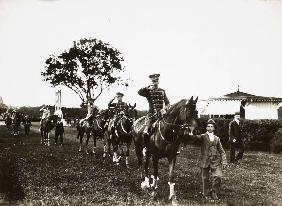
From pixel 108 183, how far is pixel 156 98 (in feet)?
9.61

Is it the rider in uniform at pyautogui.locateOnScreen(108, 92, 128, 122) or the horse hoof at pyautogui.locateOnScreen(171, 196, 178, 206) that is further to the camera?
the rider in uniform at pyautogui.locateOnScreen(108, 92, 128, 122)

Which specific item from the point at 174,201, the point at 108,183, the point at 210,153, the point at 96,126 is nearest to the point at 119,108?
the point at 96,126

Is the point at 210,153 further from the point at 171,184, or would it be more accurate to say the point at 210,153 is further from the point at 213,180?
the point at 171,184

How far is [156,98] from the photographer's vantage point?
1184 cm

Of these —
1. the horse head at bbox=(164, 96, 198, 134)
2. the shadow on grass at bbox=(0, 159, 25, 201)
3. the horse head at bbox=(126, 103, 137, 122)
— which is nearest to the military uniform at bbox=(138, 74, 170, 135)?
the horse head at bbox=(164, 96, 198, 134)

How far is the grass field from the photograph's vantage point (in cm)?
1012

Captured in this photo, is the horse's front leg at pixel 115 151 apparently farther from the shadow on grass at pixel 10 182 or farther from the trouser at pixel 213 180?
the trouser at pixel 213 180

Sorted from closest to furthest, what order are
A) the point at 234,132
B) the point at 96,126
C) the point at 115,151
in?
1. the point at 115,151
2. the point at 234,132
3. the point at 96,126

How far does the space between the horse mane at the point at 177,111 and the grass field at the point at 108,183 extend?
2.00 meters

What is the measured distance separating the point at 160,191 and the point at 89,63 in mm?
41122

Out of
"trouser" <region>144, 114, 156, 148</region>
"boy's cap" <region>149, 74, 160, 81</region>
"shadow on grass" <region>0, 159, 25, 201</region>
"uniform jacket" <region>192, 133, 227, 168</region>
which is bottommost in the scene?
"shadow on grass" <region>0, 159, 25, 201</region>

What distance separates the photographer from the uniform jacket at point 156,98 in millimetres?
11812

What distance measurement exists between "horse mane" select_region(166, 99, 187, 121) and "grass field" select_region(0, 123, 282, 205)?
2001 mm

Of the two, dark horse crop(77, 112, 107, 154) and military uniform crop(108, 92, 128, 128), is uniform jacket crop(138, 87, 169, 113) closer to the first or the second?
military uniform crop(108, 92, 128, 128)
